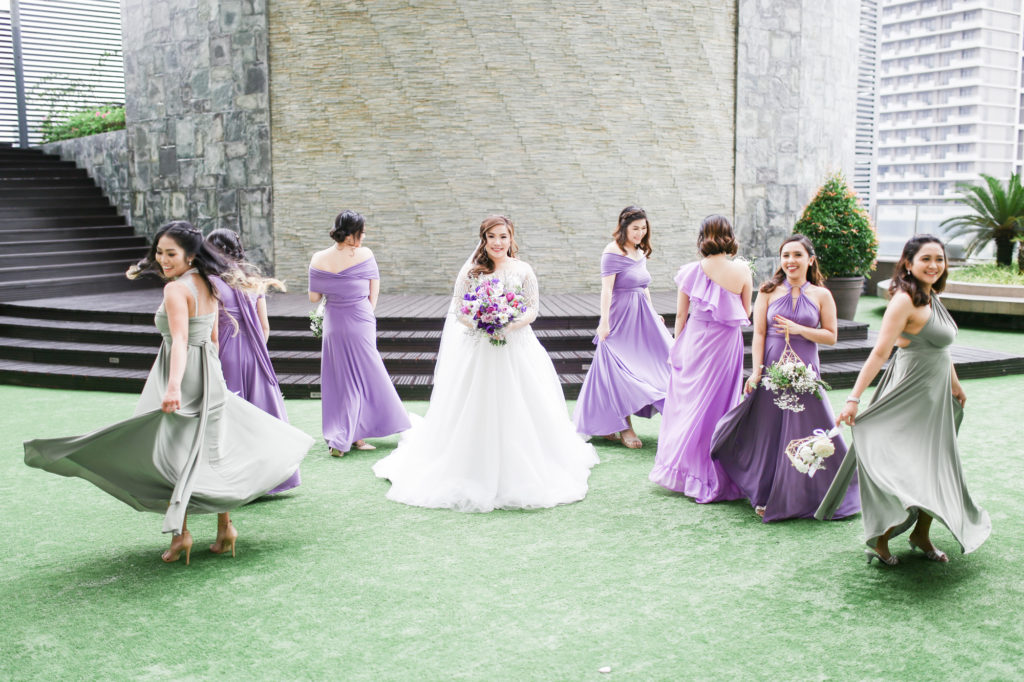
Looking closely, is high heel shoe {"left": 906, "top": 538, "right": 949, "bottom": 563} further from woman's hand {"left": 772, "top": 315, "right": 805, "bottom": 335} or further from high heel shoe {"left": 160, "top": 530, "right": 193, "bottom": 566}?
high heel shoe {"left": 160, "top": 530, "right": 193, "bottom": 566}

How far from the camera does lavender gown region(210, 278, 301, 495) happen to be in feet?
18.2

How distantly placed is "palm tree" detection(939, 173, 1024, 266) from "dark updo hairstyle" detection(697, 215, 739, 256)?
12.3 m

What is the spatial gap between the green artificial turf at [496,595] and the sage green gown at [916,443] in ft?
0.99

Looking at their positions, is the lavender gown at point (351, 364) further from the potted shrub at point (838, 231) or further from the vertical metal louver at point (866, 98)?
the vertical metal louver at point (866, 98)

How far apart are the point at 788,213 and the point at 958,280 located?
12.5 ft

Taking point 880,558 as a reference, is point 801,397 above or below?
above

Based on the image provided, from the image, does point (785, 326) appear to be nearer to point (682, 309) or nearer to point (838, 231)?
point (682, 309)

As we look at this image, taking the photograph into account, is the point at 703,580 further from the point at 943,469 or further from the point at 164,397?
the point at 164,397

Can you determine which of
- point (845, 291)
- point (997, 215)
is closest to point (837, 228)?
point (845, 291)

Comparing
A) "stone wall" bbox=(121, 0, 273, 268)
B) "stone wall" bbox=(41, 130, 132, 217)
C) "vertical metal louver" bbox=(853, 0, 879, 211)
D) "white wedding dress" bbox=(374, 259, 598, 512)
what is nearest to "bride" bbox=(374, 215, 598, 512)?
"white wedding dress" bbox=(374, 259, 598, 512)

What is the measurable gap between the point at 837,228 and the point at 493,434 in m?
7.78

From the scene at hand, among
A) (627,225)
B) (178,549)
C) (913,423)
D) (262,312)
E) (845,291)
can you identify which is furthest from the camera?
(845,291)

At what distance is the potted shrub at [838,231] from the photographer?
447 inches

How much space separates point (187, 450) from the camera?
4281 millimetres
